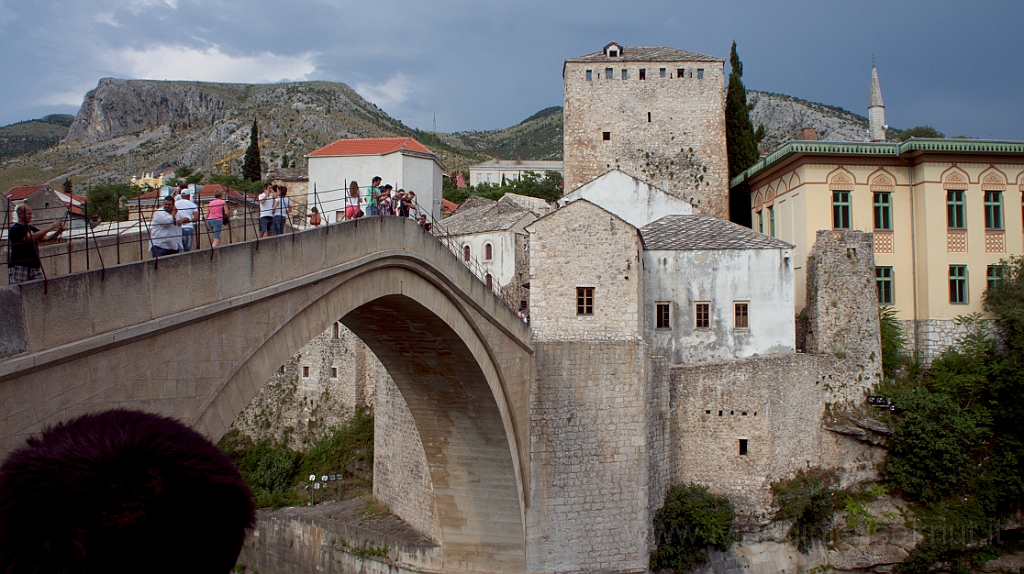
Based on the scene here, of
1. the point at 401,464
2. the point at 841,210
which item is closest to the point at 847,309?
the point at 841,210

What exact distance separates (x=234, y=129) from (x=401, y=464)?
249 ft

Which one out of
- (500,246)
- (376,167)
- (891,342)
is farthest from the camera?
(376,167)

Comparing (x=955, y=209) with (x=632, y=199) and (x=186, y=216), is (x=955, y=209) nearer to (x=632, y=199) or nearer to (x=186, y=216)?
(x=632, y=199)

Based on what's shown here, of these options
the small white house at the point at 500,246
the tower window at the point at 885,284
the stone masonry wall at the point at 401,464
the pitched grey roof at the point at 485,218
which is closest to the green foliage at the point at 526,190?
the pitched grey roof at the point at 485,218

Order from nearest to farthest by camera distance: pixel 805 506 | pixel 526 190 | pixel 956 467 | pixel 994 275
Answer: pixel 805 506
pixel 956 467
pixel 994 275
pixel 526 190

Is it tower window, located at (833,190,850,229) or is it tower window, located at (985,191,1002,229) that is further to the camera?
tower window, located at (985,191,1002,229)

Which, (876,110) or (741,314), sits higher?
(876,110)

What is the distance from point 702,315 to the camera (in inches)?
765

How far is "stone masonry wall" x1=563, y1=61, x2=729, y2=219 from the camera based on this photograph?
28.8 meters

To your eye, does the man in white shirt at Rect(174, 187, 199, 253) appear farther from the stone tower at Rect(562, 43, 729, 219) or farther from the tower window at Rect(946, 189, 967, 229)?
the tower window at Rect(946, 189, 967, 229)

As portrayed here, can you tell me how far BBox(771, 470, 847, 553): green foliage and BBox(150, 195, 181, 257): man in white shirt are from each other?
50.1ft

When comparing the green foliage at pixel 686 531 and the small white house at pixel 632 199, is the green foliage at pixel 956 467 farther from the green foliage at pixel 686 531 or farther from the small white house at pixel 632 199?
the small white house at pixel 632 199

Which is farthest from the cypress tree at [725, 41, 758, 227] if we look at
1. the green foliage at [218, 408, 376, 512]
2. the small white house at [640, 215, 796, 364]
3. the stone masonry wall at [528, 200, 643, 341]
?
the green foliage at [218, 408, 376, 512]

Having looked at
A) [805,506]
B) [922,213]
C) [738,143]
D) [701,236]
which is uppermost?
[738,143]
